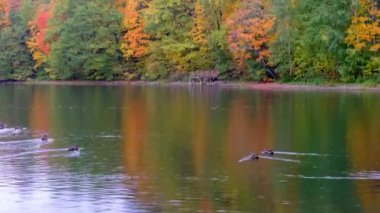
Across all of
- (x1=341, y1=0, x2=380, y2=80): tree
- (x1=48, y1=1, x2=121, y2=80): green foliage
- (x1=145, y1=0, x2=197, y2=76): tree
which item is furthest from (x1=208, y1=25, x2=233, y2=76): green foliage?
(x1=48, y1=1, x2=121, y2=80): green foliage

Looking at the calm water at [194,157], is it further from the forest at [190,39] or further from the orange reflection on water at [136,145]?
the forest at [190,39]

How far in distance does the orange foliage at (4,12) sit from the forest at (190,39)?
0.15 meters

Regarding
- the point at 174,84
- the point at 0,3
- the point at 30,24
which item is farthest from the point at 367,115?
the point at 0,3

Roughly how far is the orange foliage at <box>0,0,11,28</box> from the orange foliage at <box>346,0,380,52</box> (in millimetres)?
49832

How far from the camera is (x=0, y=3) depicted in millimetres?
99312


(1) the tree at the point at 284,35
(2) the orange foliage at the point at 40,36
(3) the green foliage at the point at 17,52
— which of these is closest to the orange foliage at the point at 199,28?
(1) the tree at the point at 284,35

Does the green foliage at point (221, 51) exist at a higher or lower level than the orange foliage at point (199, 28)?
lower

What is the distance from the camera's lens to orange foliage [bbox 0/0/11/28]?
9806cm

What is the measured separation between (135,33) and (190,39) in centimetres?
718

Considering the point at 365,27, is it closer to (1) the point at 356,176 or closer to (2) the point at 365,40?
(2) the point at 365,40

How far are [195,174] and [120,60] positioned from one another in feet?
205

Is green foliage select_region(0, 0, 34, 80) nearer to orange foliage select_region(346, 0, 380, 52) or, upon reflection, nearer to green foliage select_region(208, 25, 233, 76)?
green foliage select_region(208, 25, 233, 76)

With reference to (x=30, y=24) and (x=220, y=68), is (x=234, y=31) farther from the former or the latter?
(x=30, y=24)

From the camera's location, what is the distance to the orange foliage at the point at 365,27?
6412cm
